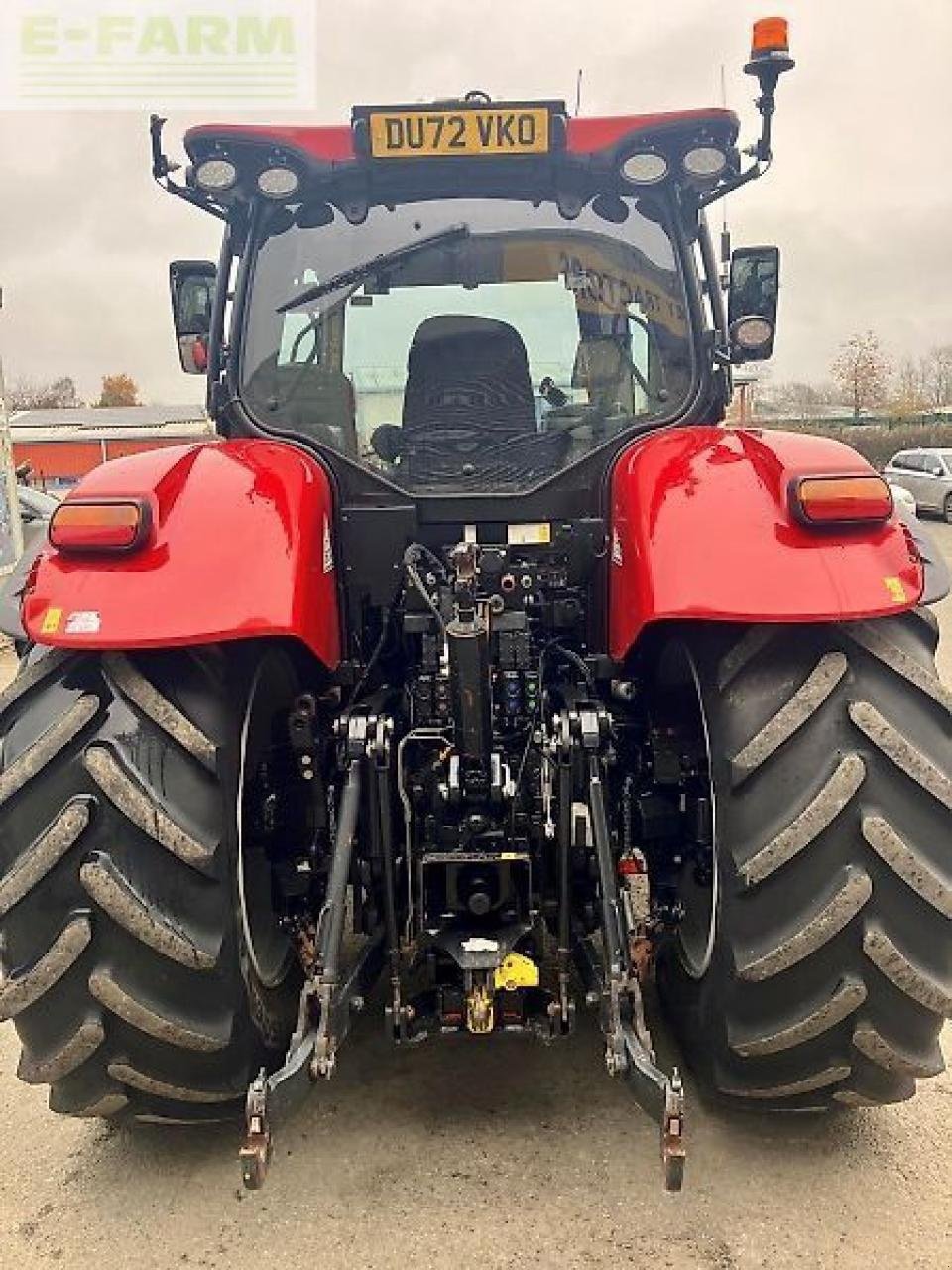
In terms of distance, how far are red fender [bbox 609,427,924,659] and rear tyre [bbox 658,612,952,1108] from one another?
144mm

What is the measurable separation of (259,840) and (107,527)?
0.91 meters

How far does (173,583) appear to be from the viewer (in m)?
2.47

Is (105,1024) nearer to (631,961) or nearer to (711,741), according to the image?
(631,961)

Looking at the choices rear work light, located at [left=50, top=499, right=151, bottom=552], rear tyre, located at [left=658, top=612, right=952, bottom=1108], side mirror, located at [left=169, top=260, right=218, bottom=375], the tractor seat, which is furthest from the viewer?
side mirror, located at [left=169, top=260, right=218, bottom=375]

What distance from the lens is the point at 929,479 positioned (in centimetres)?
2442

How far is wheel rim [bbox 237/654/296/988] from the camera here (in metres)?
2.78

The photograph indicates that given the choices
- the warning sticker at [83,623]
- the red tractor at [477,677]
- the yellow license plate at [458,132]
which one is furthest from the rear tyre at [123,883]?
the yellow license plate at [458,132]

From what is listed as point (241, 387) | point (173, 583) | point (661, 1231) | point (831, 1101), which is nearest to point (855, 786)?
point (831, 1101)

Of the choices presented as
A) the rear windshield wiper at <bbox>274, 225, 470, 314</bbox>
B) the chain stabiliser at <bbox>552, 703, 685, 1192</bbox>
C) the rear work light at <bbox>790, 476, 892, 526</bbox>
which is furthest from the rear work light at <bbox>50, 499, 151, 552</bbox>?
the rear work light at <bbox>790, 476, 892, 526</bbox>

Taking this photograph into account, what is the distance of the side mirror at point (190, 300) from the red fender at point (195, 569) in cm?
121

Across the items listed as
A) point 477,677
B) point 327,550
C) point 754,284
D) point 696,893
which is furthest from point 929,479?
point 477,677

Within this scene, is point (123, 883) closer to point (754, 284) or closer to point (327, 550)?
point (327, 550)

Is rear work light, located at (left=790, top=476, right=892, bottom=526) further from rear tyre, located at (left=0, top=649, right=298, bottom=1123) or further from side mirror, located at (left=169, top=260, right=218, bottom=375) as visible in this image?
side mirror, located at (left=169, top=260, right=218, bottom=375)

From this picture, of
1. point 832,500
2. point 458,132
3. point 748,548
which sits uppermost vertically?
point 458,132
